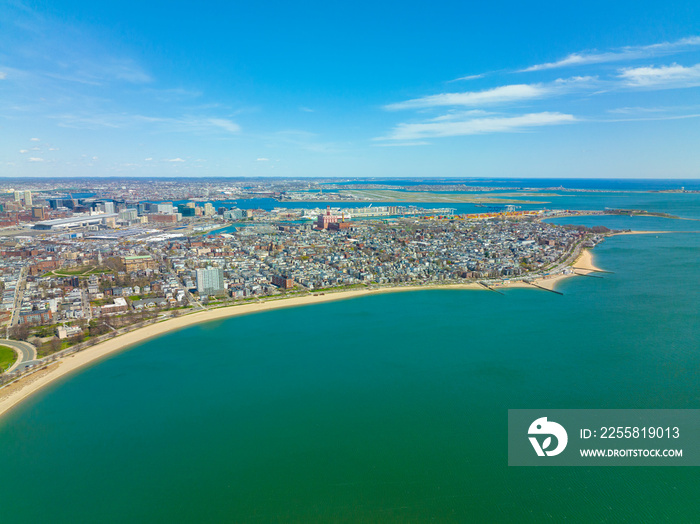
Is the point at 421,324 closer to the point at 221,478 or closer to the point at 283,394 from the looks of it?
the point at 283,394

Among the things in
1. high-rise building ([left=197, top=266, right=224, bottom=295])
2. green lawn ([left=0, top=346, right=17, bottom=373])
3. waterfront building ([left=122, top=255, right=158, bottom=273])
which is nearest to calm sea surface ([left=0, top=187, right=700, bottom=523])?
green lawn ([left=0, top=346, right=17, bottom=373])

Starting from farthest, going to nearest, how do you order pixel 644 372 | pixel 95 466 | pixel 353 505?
1. pixel 644 372
2. pixel 95 466
3. pixel 353 505

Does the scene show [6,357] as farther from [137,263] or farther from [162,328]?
[137,263]

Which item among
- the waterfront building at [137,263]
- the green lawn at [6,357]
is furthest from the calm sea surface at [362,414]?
the waterfront building at [137,263]

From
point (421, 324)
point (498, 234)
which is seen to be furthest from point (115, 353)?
point (498, 234)

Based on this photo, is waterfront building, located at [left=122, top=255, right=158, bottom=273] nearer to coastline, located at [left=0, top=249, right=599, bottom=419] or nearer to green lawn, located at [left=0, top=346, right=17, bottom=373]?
coastline, located at [left=0, top=249, right=599, bottom=419]

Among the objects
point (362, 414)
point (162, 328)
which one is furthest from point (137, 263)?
point (362, 414)
